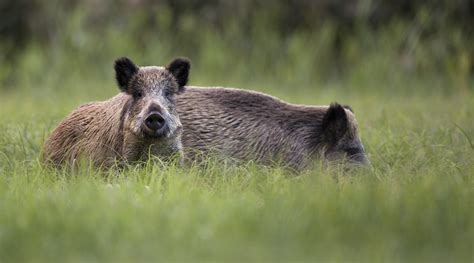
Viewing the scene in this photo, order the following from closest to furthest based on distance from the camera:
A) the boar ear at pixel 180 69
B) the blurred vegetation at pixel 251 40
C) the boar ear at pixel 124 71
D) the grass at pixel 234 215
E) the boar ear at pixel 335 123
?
the grass at pixel 234 215 < the boar ear at pixel 124 71 < the boar ear at pixel 180 69 < the boar ear at pixel 335 123 < the blurred vegetation at pixel 251 40

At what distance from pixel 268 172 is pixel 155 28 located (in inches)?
352

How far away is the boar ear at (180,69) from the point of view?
7.10 metres

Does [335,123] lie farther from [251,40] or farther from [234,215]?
[251,40]

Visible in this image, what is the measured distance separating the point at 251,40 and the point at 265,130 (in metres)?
7.23

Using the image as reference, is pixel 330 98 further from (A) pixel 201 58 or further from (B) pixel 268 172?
(B) pixel 268 172

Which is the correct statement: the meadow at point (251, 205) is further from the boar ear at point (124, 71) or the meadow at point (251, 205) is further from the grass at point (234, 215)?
the boar ear at point (124, 71)

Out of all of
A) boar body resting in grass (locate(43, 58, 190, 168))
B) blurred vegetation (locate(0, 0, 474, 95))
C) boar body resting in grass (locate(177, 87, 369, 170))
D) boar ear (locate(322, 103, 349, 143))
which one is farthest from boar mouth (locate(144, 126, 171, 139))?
blurred vegetation (locate(0, 0, 474, 95))

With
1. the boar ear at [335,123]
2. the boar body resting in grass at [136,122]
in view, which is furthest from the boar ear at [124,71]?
the boar ear at [335,123]

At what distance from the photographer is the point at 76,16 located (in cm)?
1423

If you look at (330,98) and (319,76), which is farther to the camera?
(319,76)

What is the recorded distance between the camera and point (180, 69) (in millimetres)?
7133

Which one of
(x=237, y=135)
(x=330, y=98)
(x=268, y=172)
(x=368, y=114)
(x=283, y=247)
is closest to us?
(x=283, y=247)

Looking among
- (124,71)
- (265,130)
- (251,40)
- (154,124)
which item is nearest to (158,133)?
(154,124)

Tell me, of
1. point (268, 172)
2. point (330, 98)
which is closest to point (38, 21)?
point (330, 98)
